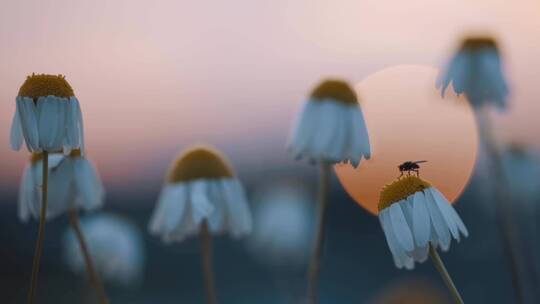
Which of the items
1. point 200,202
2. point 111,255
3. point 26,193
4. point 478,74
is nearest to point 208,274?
point 200,202

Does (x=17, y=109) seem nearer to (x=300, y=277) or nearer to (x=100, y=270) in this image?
(x=100, y=270)

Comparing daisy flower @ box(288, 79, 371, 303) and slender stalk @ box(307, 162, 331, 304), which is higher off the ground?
daisy flower @ box(288, 79, 371, 303)

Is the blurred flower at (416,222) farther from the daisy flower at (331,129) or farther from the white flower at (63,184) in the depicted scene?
the white flower at (63,184)

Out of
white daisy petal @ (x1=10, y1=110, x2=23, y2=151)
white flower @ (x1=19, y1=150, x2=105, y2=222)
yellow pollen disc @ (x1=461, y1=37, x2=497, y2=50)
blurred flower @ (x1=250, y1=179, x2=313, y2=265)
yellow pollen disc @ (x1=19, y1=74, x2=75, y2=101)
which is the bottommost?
blurred flower @ (x1=250, y1=179, x2=313, y2=265)

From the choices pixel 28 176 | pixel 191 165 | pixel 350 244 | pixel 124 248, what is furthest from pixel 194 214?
pixel 350 244

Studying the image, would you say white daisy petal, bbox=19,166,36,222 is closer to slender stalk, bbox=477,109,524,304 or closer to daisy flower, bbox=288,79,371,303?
daisy flower, bbox=288,79,371,303

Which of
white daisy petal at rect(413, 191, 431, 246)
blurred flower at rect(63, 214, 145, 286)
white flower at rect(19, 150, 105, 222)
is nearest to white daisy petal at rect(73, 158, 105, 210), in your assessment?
white flower at rect(19, 150, 105, 222)

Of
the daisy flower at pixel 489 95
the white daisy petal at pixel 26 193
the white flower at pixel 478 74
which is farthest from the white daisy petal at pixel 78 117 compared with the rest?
the white flower at pixel 478 74

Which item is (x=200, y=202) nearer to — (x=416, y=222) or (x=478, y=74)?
(x=416, y=222)
